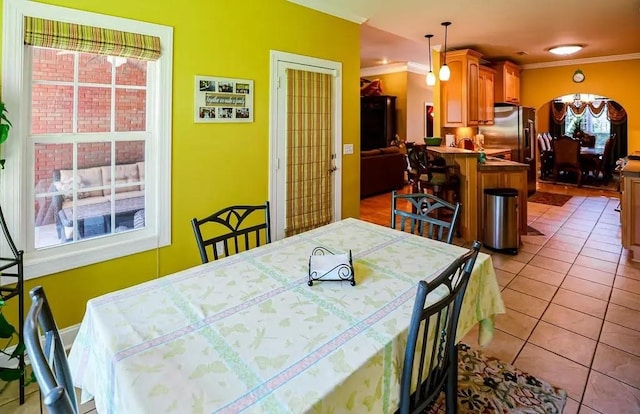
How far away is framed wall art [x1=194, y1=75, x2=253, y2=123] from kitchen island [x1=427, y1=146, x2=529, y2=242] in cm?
250

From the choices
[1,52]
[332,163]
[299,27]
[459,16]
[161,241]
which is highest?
[459,16]

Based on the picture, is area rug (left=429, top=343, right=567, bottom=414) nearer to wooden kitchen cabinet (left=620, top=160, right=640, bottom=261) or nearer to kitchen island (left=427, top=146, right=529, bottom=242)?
kitchen island (left=427, top=146, right=529, bottom=242)

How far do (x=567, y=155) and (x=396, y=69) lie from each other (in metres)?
4.22

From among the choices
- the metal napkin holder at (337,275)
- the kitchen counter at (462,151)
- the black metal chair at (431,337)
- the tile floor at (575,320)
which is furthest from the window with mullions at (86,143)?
the kitchen counter at (462,151)

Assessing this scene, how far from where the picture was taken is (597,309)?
9.71 feet

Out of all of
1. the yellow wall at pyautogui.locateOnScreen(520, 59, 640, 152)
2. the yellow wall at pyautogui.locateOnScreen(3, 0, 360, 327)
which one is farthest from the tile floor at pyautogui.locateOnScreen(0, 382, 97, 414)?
the yellow wall at pyautogui.locateOnScreen(520, 59, 640, 152)

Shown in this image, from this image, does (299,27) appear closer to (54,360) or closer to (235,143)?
(235,143)

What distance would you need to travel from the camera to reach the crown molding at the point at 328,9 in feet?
11.7

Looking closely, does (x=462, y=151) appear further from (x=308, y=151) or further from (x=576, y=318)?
(x=576, y=318)

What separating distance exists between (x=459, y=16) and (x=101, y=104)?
386 centimetres

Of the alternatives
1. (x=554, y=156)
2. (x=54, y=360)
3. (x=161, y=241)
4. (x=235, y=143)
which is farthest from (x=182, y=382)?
(x=554, y=156)

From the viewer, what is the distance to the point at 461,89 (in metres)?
5.75

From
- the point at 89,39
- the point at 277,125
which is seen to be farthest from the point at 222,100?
the point at 89,39

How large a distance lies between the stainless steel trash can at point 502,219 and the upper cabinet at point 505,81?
3.58 m
